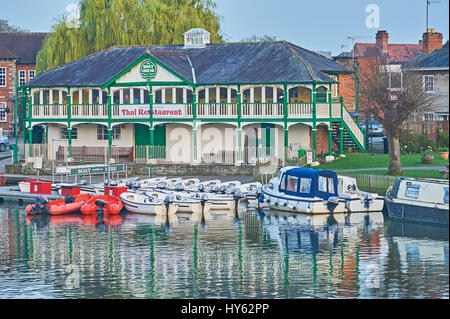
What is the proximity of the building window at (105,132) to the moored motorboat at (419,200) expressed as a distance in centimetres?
2900

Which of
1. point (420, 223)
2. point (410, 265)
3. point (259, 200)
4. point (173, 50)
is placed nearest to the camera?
point (410, 265)

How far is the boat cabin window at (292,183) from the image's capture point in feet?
173

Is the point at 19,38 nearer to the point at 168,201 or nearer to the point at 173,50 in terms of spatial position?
the point at 173,50

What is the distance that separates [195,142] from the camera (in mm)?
67688

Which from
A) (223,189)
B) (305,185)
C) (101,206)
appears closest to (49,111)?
(101,206)

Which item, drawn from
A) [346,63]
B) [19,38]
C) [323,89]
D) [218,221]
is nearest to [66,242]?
[218,221]

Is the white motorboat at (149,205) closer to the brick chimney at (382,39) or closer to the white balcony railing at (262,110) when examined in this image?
the white balcony railing at (262,110)

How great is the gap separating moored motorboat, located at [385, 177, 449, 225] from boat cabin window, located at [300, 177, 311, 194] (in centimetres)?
543

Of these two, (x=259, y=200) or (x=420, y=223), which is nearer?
(x=420, y=223)

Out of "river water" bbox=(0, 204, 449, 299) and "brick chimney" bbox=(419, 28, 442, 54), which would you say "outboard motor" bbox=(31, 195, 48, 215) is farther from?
"brick chimney" bbox=(419, 28, 442, 54)

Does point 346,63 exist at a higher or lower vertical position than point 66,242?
higher

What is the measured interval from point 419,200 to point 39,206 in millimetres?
22006
